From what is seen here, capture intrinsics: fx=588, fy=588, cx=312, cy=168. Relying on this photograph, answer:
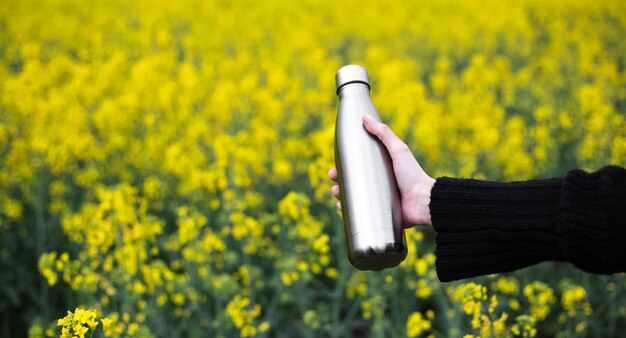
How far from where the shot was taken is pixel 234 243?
339 cm

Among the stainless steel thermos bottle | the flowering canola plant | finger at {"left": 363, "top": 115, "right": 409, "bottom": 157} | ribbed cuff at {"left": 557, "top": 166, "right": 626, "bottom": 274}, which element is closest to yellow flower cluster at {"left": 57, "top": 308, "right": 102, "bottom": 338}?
the flowering canola plant

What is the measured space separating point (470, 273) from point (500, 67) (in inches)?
172

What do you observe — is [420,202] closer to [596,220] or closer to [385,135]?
[385,135]

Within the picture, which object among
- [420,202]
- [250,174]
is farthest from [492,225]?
[250,174]

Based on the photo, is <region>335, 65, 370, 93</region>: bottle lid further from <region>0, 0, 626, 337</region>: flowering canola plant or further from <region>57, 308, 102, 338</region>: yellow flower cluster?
<region>57, 308, 102, 338</region>: yellow flower cluster

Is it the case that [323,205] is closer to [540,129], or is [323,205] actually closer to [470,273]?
[540,129]

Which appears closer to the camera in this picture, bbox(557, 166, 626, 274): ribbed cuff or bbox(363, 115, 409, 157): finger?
bbox(557, 166, 626, 274): ribbed cuff

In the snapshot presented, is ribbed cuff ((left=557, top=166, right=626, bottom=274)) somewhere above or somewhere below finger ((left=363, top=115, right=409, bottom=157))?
below

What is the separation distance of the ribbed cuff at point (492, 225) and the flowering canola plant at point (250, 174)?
0.30 metres

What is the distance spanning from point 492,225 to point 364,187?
Answer: 0.35 meters

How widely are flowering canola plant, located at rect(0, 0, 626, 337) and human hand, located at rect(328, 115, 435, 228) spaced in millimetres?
333

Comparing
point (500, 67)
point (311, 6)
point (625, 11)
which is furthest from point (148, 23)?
point (625, 11)

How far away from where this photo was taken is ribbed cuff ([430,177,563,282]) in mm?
1466

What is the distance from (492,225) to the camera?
1.53 meters
